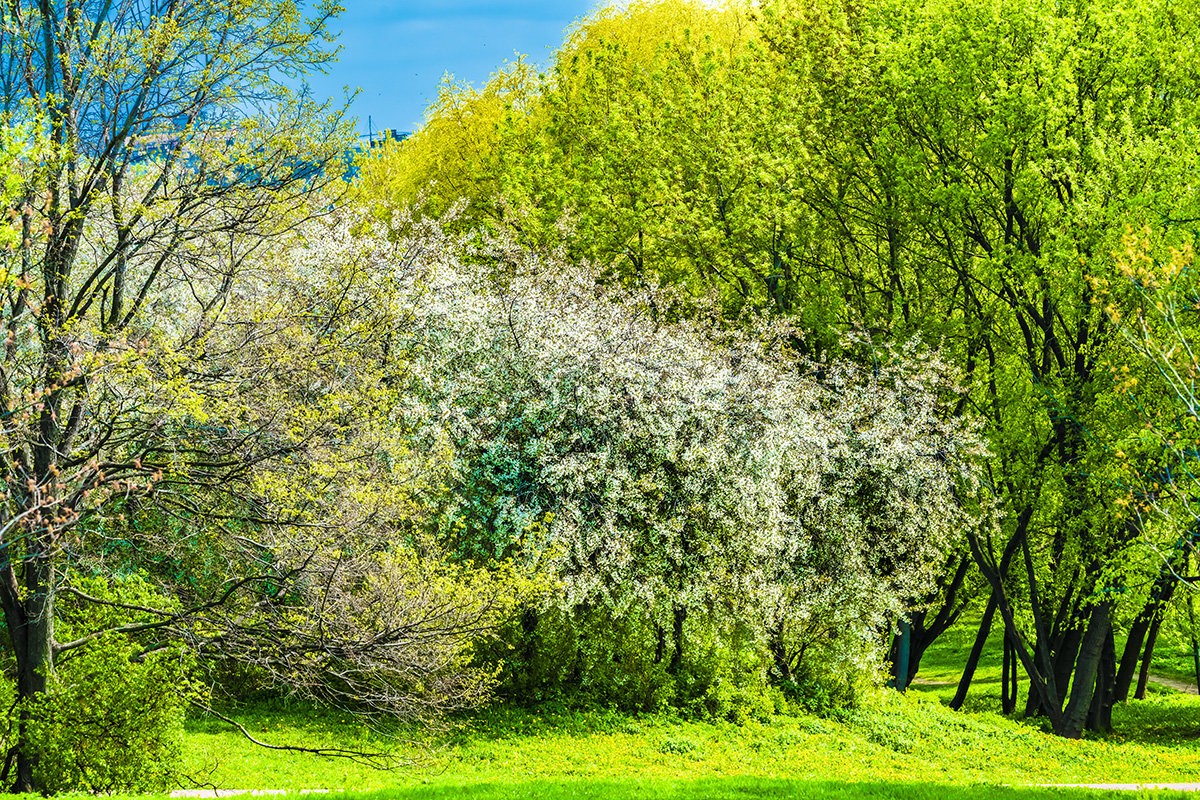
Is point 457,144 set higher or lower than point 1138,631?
higher

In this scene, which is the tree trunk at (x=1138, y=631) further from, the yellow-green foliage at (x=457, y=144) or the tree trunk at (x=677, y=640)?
the yellow-green foliage at (x=457, y=144)

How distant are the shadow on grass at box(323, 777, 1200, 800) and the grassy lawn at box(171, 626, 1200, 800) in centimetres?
3

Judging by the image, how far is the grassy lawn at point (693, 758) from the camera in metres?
12.0

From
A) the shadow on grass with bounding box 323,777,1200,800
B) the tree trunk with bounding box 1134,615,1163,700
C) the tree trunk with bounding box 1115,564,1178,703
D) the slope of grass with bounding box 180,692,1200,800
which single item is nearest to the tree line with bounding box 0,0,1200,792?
the tree trunk with bounding box 1115,564,1178,703

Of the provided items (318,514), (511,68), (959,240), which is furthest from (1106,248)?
(511,68)

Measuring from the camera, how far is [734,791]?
38.2ft

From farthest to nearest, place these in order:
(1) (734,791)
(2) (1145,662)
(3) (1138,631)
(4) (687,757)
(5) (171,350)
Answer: (2) (1145,662)
(3) (1138,631)
(4) (687,757)
(1) (734,791)
(5) (171,350)

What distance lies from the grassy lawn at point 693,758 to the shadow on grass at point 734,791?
0.03 metres

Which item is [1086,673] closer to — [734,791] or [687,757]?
[687,757]

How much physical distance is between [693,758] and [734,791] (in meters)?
3.90

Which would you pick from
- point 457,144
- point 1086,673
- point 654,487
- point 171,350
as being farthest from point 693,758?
point 457,144

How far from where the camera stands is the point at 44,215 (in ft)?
32.6

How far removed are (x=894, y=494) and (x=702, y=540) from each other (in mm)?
4757

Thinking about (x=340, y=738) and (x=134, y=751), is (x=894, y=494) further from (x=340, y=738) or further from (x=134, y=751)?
(x=134, y=751)
